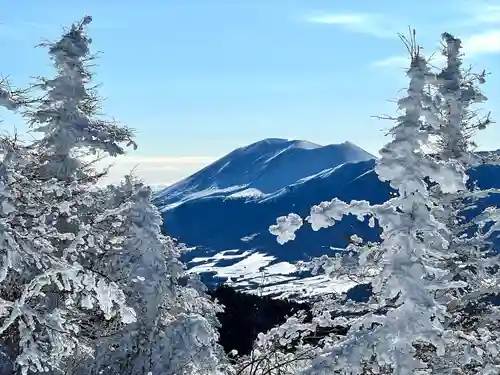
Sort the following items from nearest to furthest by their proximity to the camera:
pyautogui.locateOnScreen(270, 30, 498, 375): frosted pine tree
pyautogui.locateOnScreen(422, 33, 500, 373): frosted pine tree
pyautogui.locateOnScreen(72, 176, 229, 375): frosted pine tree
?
pyautogui.locateOnScreen(270, 30, 498, 375): frosted pine tree, pyautogui.locateOnScreen(422, 33, 500, 373): frosted pine tree, pyautogui.locateOnScreen(72, 176, 229, 375): frosted pine tree

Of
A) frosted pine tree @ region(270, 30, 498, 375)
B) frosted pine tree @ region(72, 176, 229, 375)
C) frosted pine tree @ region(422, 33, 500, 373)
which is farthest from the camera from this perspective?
frosted pine tree @ region(72, 176, 229, 375)

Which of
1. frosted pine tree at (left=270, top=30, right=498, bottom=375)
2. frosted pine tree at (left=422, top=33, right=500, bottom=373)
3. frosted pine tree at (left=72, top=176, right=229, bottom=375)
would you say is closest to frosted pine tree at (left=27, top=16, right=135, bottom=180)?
frosted pine tree at (left=72, top=176, right=229, bottom=375)

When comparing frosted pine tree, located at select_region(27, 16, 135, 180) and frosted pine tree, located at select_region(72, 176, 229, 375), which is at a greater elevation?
frosted pine tree, located at select_region(27, 16, 135, 180)

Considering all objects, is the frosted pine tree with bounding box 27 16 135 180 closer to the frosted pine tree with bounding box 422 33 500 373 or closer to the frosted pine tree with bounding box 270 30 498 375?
the frosted pine tree with bounding box 422 33 500 373

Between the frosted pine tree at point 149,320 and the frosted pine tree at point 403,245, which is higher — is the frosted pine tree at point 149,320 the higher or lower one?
the lower one

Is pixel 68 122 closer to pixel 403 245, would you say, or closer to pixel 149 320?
pixel 149 320

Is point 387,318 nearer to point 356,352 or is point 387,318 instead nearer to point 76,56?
point 356,352

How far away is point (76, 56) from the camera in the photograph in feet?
44.9

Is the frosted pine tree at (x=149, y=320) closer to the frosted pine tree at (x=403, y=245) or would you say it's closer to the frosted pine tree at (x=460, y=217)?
the frosted pine tree at (x=460, y=217)

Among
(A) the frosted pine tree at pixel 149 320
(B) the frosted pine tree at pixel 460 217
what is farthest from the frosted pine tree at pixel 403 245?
(A) the frosted pine tree at pixel 149 320

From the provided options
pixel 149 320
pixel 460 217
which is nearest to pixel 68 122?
pixel 149 320

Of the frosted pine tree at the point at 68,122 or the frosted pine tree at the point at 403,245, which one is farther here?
the frosted pine tree at the point at 68,122

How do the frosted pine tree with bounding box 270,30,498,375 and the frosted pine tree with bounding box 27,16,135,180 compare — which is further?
the frosted pine tree with bounding box 27,16,135,180

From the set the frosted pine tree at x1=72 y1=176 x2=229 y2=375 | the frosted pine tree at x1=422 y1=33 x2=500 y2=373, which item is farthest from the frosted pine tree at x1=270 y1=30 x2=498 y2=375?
the frosted pine tree at x1=72 y1=176 x2=229 y2=375
